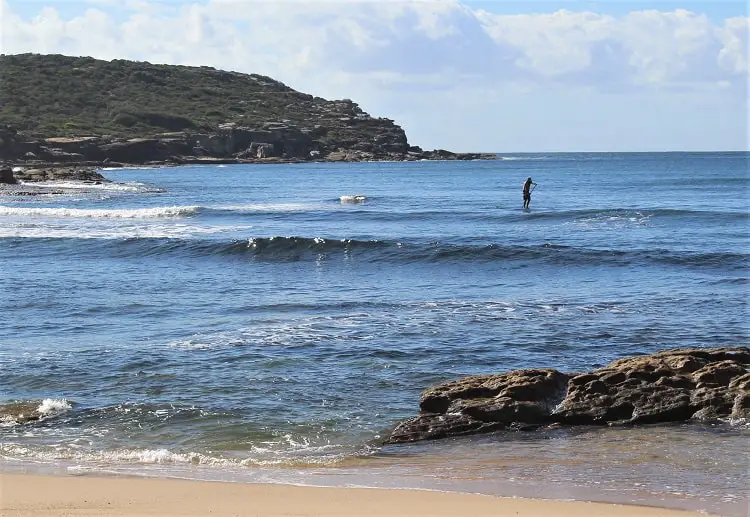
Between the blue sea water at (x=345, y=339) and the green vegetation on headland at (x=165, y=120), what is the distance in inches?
3108

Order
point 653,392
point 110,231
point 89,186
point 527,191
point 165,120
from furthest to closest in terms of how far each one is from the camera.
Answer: point 165,120
point 89,186
point 527,191
point 110,231
point 653,392

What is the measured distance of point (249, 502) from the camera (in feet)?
26.3

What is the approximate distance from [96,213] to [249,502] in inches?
1348

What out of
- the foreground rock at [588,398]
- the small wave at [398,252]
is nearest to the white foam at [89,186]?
the small wave at [398,252]

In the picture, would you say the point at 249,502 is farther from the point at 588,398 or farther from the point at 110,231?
the point at 110,231

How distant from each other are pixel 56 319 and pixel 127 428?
6.94 metres

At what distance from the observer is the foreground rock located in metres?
10.6

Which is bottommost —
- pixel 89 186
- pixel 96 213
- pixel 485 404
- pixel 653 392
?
pixel 485 404

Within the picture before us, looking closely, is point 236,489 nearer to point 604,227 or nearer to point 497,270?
point 497,270

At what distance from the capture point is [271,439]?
10.6 meters

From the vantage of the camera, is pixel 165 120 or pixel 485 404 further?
pixel 165 120

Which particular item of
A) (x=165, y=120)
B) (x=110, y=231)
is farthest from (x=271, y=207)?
(x=165, y=120)

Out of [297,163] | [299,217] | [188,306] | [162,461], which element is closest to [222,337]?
[188,306]

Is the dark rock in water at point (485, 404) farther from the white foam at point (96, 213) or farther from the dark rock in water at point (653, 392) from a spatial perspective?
the white foam at point (96, 213)
